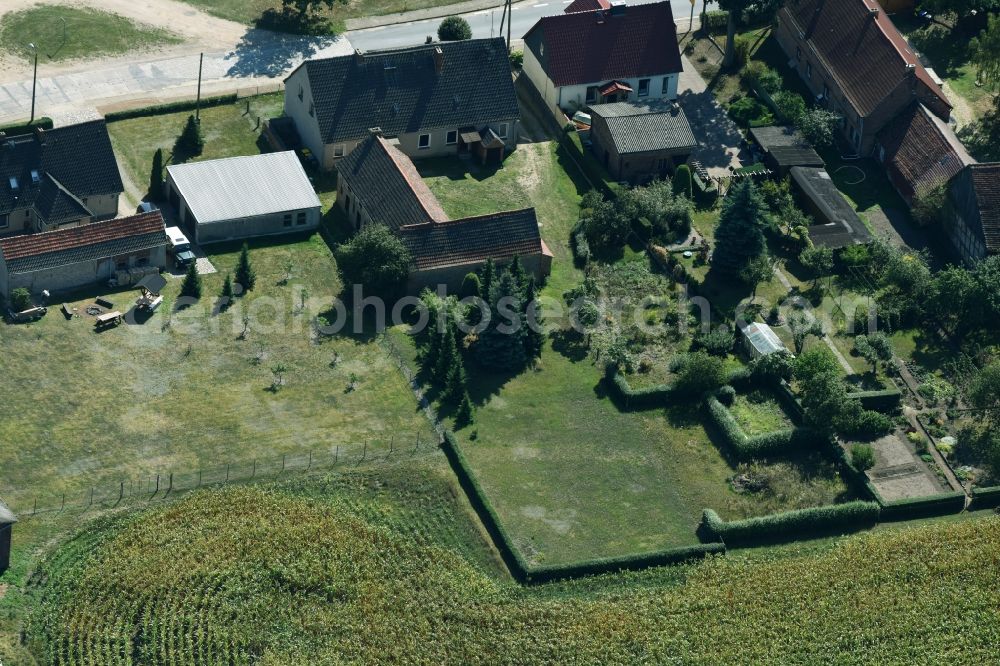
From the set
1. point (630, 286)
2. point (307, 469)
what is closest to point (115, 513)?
point (307, 469)

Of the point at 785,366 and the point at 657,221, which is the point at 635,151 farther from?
the point at 785,366

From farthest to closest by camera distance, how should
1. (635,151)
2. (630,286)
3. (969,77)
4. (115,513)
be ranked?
(969,77) → (635,151) → (630,286) → (115,513)

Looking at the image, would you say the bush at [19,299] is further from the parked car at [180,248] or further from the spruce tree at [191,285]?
the parked car at [180,248]

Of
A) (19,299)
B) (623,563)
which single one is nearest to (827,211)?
(623,563)

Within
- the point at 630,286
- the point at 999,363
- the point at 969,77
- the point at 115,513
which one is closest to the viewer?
the point at 115,513

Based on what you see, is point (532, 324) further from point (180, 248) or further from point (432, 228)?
point (180, 248)

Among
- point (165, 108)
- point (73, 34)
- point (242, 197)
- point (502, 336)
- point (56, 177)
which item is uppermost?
point (73, 34)

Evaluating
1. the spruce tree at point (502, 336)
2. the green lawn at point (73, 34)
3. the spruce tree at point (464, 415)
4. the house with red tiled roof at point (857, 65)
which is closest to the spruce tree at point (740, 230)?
the spruce tree at point (502, 336)
